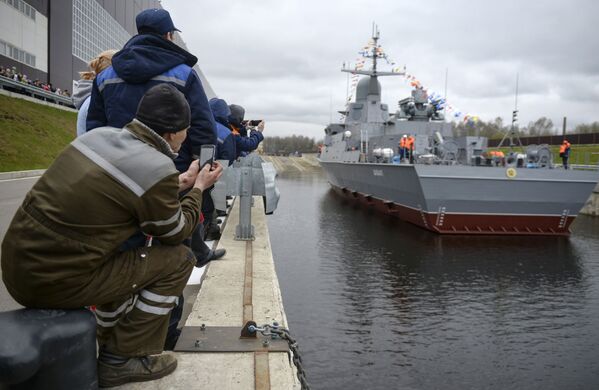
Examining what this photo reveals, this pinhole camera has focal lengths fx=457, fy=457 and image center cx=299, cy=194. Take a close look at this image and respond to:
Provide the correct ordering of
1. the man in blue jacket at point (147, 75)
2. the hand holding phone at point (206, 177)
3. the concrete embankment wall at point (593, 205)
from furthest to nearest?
the concrete embankment wall at point (593, 205), the man in blue jacket at point (147, 75), the hand holding phone at point (206, 177)

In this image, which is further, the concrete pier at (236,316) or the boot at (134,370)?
the concrete pier at (236,316)

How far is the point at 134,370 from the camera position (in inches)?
90.5

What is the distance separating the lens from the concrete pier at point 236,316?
2.40 m

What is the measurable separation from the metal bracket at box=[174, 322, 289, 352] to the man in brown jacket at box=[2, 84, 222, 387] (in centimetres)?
29

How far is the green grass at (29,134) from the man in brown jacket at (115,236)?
62.6 feet

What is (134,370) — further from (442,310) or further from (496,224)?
(496,224)

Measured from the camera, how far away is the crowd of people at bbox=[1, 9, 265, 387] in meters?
1.87

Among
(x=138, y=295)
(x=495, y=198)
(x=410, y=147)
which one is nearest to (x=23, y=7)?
(x=410, y=147)

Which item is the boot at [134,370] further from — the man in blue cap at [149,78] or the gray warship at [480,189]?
the gray warship at [480,189]

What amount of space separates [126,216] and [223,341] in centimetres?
122

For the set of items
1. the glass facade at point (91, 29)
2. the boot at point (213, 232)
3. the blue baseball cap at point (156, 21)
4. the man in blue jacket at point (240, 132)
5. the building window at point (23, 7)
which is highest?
the glass facade at point (91, 29)

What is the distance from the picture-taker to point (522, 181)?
1444cm

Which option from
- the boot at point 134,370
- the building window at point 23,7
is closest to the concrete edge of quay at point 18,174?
the building window at point 23,7

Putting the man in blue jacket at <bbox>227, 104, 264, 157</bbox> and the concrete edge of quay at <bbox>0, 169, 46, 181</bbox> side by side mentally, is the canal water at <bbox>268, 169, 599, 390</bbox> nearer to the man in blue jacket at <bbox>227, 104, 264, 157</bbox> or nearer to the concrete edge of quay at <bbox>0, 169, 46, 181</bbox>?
the man in blue jacket at <bbox>227, 104, 264, 157</bbox>
